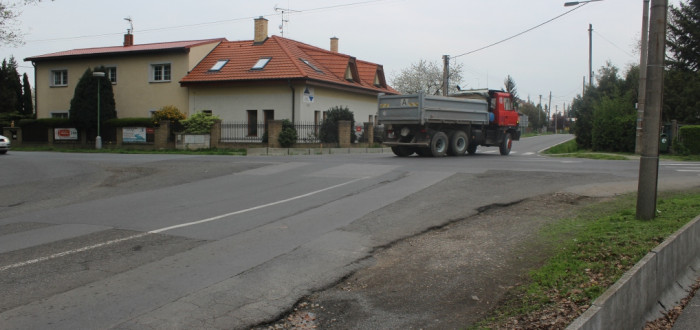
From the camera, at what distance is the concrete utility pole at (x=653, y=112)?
324 inches

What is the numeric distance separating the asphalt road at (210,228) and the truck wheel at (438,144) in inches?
166

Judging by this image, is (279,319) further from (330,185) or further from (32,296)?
(330,185)

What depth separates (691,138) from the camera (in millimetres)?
25531

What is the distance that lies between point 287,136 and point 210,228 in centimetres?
1918

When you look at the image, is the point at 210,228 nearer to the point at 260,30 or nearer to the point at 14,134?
the point at 260,30

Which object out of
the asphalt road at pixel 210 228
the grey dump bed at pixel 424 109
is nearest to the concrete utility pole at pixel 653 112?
the asphalt road at pixel 210 228

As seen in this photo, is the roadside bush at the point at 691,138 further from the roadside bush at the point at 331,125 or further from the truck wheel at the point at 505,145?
the roadside bush at the point at 331,125

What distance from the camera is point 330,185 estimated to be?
13.4m

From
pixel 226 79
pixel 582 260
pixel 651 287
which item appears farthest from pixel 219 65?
pixel 651 287

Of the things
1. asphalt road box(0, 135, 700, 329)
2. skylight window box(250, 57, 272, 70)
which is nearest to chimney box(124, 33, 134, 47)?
skylight window box(250, 57, 272, 70)

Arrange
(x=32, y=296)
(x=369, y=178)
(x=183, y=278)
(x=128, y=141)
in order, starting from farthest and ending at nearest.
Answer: (x=128, y=141)
(x=369, y=178)
(x=183, y=278)
(x=32, y=296)

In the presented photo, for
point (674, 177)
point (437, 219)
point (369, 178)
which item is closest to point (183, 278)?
point (437, 219)

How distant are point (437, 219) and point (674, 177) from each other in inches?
342

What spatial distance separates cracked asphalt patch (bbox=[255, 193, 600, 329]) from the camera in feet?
16.3
